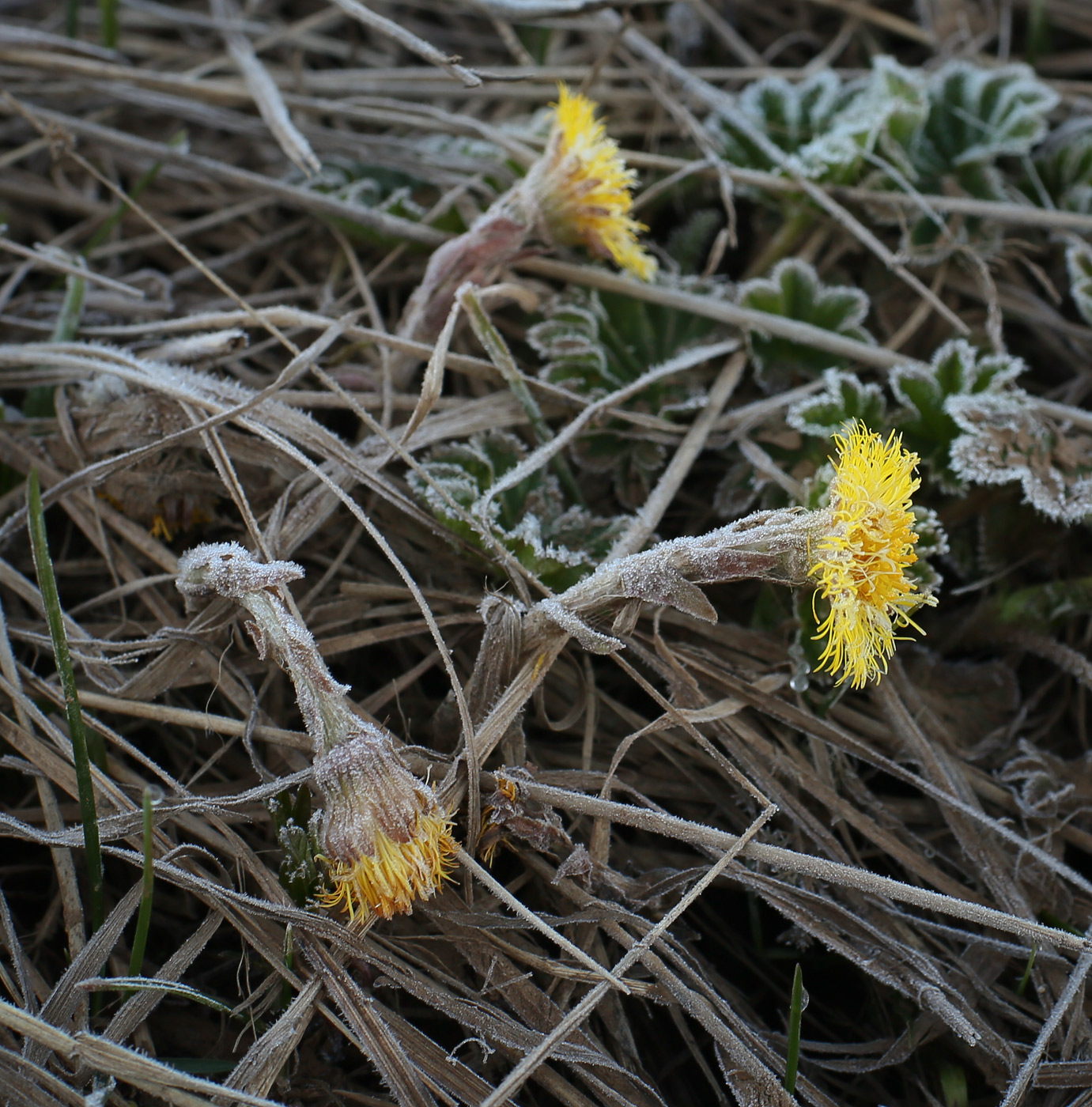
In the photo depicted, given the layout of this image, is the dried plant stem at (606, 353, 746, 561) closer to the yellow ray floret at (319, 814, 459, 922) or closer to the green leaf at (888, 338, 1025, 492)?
the green leaf at (888, 338, 1025, 492)

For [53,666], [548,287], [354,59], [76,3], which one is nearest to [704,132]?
[548,287]

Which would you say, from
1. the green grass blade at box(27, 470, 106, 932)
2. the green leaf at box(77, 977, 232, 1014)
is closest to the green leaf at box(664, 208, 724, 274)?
the green grass blade at box(27, 470, 106, 932)

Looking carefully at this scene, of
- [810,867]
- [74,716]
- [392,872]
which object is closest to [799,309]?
[810,867]

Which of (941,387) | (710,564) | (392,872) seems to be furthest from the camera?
(941,387)

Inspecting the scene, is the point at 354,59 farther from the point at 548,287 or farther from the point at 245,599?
the point at 245,599

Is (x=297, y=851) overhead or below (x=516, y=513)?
below

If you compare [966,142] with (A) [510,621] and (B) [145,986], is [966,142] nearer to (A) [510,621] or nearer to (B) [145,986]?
(A) [510,621]

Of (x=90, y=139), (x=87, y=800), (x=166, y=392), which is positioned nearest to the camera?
(x=87, y=800)
